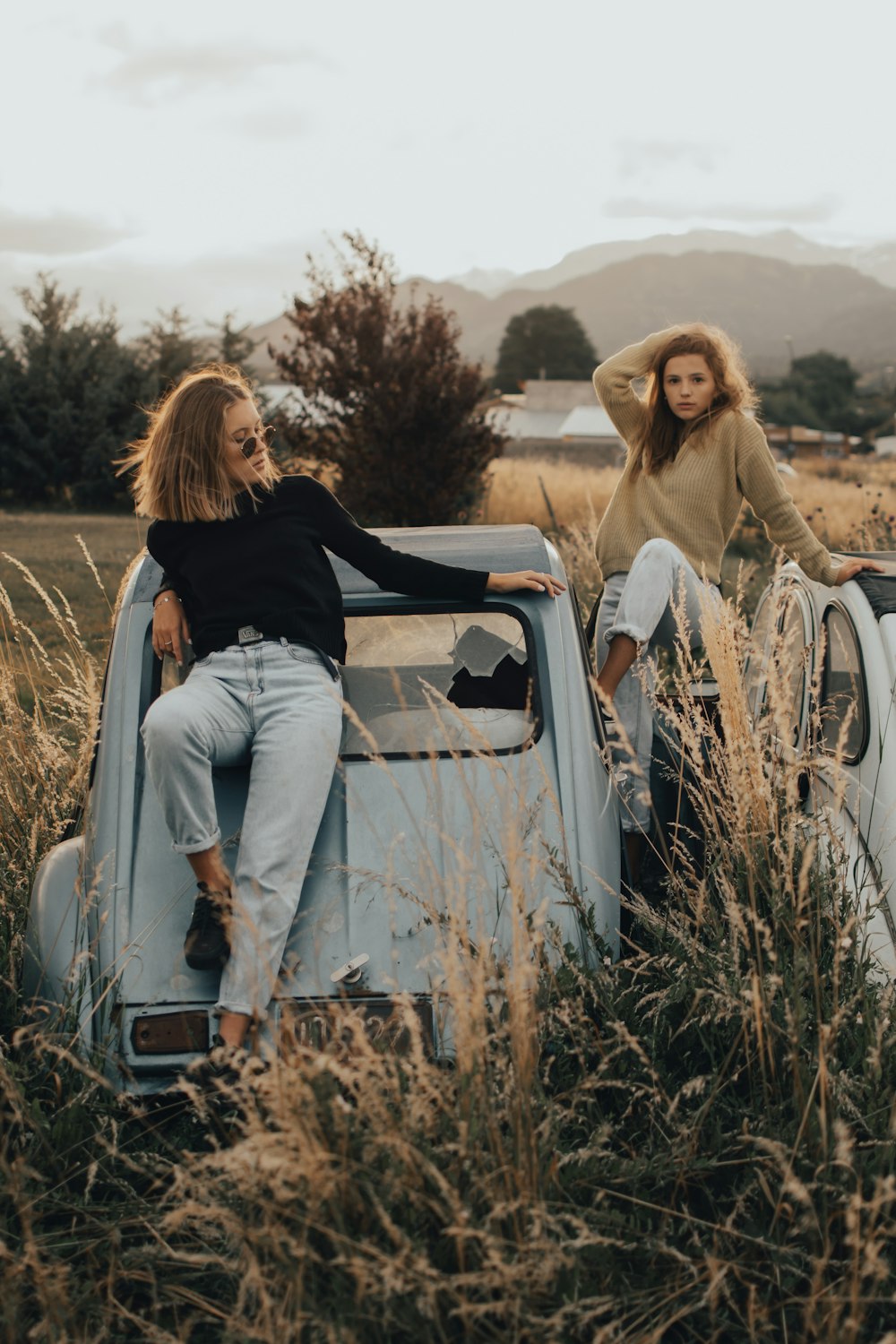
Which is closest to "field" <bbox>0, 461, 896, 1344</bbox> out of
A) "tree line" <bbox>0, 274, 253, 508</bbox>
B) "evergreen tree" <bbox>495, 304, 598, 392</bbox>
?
"tree line" <bbox>0, 274, 253, 508</bbox>

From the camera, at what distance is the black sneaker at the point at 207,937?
3180mm

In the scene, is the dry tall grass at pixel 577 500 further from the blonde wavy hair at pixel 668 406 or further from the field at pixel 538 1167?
the field at pixel 538 1167

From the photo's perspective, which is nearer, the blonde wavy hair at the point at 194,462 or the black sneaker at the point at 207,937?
the black sneaker at the point at 207,937

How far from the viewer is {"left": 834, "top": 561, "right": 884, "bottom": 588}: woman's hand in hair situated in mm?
4500

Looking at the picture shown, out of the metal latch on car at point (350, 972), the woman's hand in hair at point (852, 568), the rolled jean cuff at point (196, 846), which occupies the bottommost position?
the metal latch on car at point (350, 972)

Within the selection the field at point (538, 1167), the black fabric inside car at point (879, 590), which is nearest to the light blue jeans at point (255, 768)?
the field at point (538, 1167)

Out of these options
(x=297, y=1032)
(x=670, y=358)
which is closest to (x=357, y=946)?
(x=297, y=1032)

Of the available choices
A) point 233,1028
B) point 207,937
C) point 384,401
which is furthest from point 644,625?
point 384,401

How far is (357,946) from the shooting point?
130 inches

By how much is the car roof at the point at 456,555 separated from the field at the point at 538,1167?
28.0 inches

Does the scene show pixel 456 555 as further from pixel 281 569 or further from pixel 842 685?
pixel 842 685

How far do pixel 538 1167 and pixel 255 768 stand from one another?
→ 1.37m

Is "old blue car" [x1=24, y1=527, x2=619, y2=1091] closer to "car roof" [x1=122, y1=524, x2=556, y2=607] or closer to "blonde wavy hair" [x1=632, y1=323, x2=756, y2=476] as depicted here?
"car roof" [x1=122, y1=524, x2=556, y2=607]

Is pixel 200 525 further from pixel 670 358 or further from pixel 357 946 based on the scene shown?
pixel 670 358
